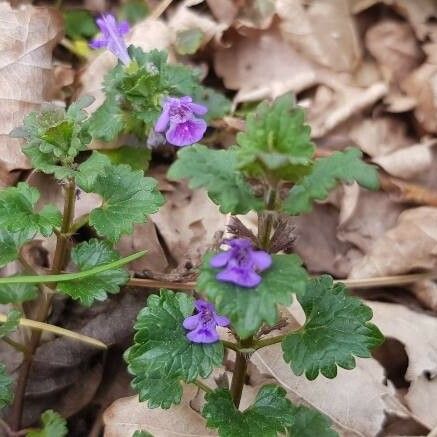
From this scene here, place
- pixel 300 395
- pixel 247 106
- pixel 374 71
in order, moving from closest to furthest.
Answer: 1. pixel 300 395
2. pixel 247 106
3. pixel 374 71

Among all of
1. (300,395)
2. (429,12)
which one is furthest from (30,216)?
(429,12)

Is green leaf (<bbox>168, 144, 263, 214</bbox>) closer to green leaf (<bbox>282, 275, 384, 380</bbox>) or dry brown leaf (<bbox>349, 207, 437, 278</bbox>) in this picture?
green leaf (<bbox>282, 275, 384, 380</bbox>)

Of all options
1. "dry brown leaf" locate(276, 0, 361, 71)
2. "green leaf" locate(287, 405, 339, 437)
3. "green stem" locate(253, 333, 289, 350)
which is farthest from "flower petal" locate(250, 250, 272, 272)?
"dry brown leaf" locate(276, 0, 361, 71)

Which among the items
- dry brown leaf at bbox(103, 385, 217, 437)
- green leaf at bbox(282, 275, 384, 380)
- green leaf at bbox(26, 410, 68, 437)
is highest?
green leaf at bbox(282, 275, 384, 380)

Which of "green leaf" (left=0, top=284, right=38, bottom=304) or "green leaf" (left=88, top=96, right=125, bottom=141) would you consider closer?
"green leaf" (left=0, top=284, right=38, bottom=304)

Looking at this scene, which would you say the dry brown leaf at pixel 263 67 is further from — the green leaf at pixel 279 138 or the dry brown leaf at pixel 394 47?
the green leaf at pixel 279 138

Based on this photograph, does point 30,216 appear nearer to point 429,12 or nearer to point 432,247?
point 432,247

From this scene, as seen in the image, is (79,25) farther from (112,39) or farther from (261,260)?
(261,260)
